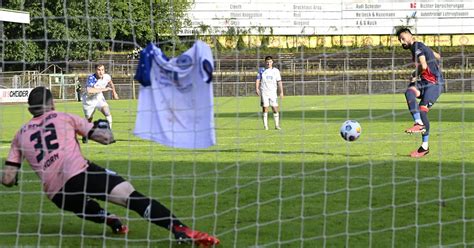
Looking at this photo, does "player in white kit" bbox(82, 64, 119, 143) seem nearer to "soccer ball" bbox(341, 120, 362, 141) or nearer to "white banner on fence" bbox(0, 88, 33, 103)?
"soccer ball" bbox(341, 120, 362, 141)

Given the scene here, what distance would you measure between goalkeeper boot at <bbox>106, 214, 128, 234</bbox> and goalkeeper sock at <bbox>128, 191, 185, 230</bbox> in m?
0.56

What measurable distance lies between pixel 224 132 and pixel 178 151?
609 cm

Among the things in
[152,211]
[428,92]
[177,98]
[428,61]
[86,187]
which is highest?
[428,61]

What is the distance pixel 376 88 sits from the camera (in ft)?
159

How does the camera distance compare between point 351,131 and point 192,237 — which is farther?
point 351,131

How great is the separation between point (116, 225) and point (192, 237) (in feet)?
3.35

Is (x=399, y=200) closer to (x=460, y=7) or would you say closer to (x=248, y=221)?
(x=248, y=221)

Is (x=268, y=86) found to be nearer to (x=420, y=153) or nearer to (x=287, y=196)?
(x=420, y=153)

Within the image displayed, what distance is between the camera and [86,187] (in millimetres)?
7203

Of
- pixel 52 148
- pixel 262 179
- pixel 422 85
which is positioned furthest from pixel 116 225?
pixel 422 85

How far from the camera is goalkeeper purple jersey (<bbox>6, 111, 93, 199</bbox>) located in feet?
23.5

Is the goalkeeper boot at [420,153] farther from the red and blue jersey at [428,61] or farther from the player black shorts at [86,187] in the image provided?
the player black shorts at [86,187]

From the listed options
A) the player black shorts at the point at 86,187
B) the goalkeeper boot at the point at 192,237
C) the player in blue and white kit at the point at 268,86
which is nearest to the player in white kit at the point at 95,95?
the player in blue and white kit at the point at 268,86

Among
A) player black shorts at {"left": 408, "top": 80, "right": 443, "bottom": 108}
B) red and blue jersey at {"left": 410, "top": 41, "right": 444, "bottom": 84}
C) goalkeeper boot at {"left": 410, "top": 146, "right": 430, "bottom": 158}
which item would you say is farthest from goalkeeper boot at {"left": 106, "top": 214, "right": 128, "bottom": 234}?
player black shorts at {"left": 408, "top": 80, "right": 443, "bottom": 108}
